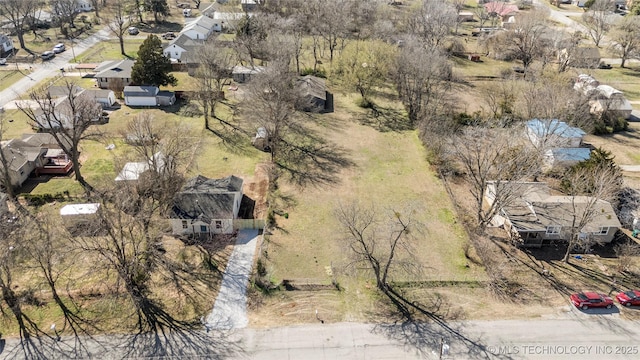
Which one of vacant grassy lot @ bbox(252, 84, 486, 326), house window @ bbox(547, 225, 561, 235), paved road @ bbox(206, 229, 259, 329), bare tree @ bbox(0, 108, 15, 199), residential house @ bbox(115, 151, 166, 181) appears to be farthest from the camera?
residential house @ bbox(115, 151, 166, 181)

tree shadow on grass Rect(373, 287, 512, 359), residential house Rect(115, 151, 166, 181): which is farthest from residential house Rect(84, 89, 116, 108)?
tree shadow on grass Rect(373, 287, 512, 359)

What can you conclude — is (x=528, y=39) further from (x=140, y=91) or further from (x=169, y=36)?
(x=169, y=36)

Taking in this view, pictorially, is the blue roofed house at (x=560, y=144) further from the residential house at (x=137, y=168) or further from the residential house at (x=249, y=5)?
the residential house at (x=249, y=5)

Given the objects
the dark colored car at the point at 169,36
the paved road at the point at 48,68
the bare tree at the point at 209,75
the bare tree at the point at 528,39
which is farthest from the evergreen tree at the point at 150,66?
the bare tree at the point at 528,39

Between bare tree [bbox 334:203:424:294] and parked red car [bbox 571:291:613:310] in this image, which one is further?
bare tree [bbox 334:203:424:294]

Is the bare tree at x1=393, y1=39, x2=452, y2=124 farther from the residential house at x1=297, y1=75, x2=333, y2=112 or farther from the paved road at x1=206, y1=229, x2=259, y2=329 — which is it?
the paved road at x1=206, y1=229, x2=259, y2=329

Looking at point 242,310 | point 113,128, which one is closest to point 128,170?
point 113,128
